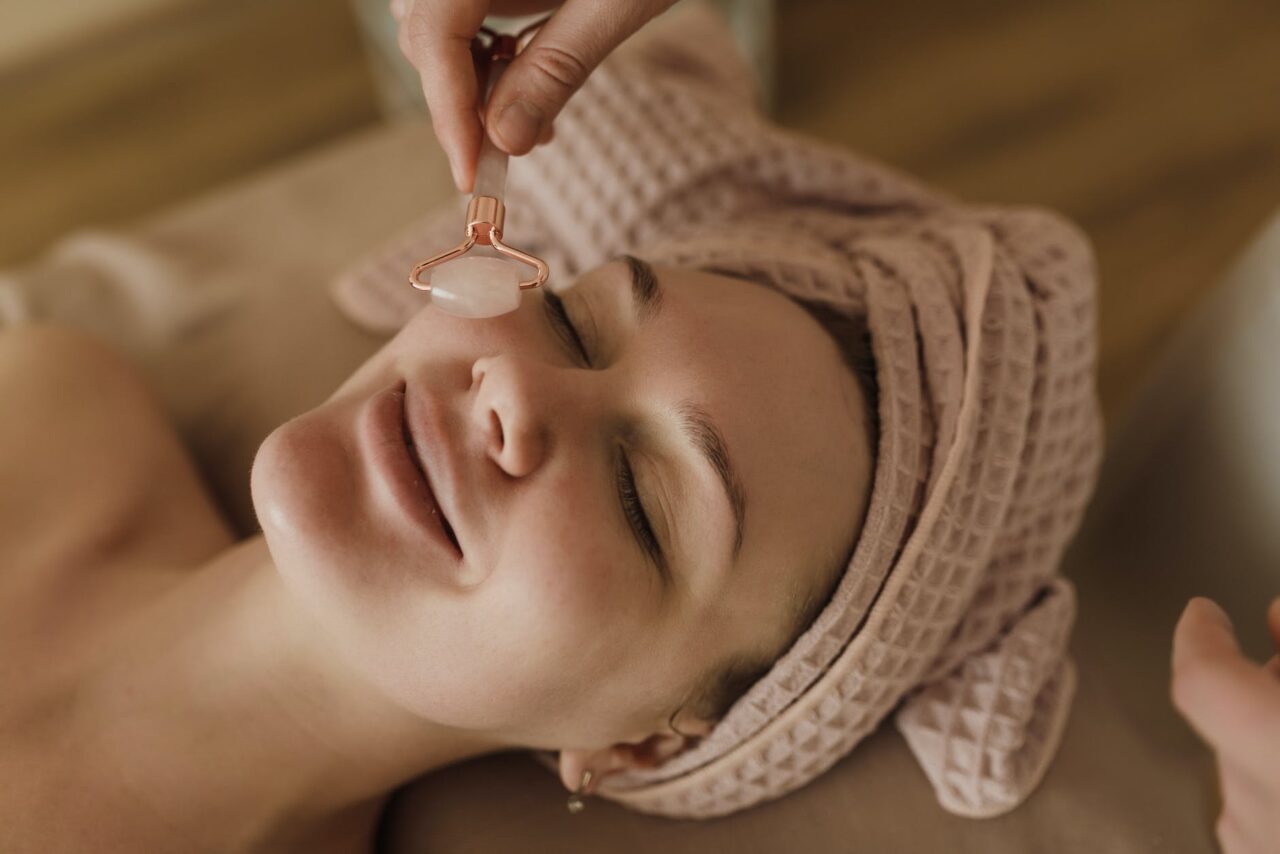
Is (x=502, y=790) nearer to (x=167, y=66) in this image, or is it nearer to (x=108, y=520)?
(x=108, y=520)

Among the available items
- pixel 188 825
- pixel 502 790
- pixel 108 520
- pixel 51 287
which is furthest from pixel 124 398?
pixel 502 790

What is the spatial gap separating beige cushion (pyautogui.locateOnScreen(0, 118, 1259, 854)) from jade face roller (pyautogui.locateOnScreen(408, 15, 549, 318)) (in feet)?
1.67

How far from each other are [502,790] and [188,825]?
321 mm

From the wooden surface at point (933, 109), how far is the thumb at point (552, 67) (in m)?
1.51

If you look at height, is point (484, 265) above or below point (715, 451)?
above

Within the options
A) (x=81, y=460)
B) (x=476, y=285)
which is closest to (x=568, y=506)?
(x=476, y=285)

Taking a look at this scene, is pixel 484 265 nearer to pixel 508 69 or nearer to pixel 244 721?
pixel 508 69

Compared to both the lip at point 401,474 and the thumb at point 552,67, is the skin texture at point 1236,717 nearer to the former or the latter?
the lip at point 401,474

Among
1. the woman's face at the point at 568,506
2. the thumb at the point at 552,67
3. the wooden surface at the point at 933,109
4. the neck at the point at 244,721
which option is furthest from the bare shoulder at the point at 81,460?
the wooden surface at the point at 933,109

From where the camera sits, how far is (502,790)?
1.12 metres

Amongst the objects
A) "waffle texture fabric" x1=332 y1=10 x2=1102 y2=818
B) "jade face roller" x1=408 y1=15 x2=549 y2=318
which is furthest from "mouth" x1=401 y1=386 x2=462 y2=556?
"waffle texture fabric" x1=332 y1=10 x2=1102 y2=818

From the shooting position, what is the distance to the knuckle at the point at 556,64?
0.87 metres

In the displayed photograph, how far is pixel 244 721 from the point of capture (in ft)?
3.29

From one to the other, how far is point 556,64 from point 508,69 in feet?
0.16
